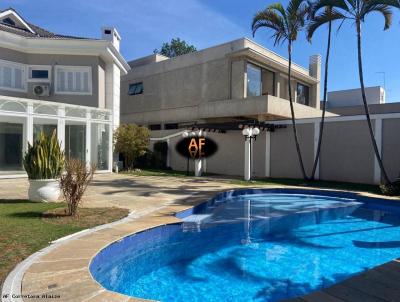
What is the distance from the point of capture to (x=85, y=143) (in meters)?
18.8

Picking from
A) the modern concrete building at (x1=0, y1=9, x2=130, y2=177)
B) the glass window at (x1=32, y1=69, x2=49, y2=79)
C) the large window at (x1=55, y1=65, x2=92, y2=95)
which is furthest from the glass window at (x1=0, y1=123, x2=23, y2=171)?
the glass window at (x1=32, y1=69, x2=49, y2=79)

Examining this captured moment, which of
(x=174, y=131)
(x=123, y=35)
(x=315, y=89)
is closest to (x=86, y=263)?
(x=174, y=131)

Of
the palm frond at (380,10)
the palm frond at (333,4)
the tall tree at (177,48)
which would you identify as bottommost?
the palm frond at (380,10)

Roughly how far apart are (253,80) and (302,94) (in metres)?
7.50

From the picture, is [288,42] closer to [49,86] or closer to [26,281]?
[49,86]

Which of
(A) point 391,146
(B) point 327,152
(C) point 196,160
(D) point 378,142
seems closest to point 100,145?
(C) point 196,160

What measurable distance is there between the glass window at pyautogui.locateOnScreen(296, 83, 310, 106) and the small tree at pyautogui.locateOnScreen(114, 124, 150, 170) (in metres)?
13.9

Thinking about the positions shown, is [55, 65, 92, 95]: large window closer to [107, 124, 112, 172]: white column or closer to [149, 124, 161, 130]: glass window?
[107, 124, 112, 172]: white column

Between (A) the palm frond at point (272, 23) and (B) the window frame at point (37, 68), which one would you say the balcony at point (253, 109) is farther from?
(B) the window frame at point (37, 68)

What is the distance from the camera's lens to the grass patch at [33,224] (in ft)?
17.2

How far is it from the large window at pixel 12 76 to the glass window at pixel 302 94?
66.7 ft

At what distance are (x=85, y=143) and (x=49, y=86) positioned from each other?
3789mm

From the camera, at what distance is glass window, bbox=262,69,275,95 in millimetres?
24562

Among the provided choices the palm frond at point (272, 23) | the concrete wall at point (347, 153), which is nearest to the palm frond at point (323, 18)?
the palm frond at point (272, 23)
